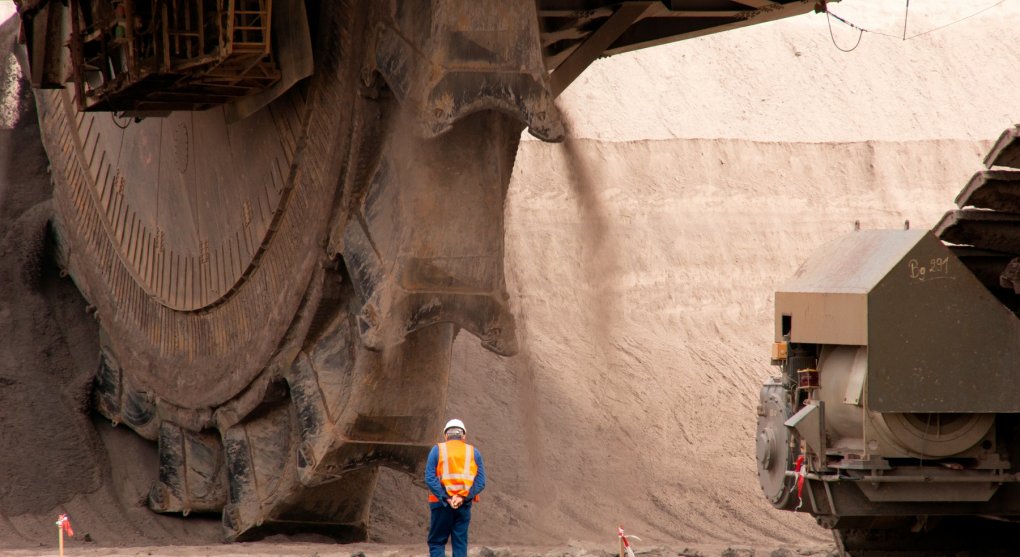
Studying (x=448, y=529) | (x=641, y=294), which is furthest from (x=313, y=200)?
(x=641, y=294)

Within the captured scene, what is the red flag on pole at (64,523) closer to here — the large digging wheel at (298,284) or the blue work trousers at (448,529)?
the large digging wheel at (298,284)

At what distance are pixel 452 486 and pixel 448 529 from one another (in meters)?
0.31

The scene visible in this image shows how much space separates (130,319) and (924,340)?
8.62 m

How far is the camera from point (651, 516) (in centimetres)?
1578

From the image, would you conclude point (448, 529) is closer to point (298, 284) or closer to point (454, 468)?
point (454, 468)

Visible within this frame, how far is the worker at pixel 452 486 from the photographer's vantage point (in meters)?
9.20

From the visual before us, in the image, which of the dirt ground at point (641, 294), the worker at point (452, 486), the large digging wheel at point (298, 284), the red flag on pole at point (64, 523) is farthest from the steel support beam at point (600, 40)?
the red flag on pole at point (64, 523)

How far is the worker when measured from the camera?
30.2 ft

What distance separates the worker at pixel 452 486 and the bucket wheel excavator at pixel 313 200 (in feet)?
4.02

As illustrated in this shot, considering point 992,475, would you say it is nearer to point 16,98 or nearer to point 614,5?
point 614,5

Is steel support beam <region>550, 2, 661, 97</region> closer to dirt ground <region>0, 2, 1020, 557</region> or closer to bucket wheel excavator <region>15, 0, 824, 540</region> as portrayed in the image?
bucket wheel excavator <region>15, 0, 824, 540</region>

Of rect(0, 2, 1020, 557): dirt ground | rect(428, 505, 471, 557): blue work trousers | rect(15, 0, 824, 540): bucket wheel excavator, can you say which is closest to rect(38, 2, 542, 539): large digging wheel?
rect(15, 0, 824, 540): bucket wheel excavator

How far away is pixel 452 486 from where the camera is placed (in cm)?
920

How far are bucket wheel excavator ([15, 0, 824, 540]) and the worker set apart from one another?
48.2 inches
